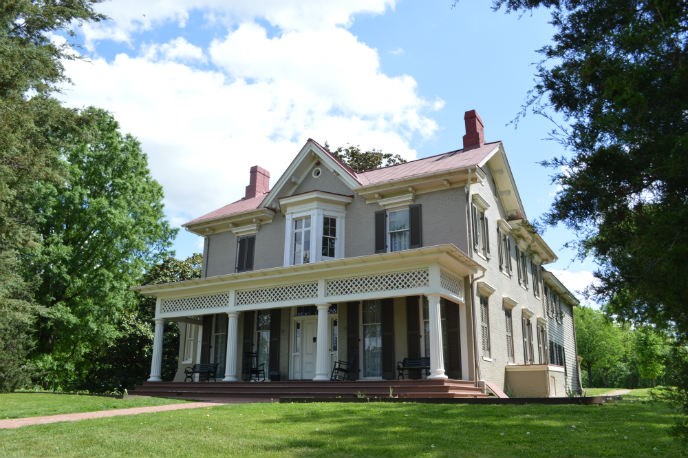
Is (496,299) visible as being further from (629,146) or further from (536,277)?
(629,146)

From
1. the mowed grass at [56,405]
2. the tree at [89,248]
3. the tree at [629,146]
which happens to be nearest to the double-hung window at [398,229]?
the mowed grass at [56,405]

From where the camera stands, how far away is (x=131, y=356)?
27953 millimetres

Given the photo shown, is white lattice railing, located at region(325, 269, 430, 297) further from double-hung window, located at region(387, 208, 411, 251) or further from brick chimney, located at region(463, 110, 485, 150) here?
brick chimney, located at region(463, 110, 485, 150)

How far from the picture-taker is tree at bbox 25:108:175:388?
23.7m

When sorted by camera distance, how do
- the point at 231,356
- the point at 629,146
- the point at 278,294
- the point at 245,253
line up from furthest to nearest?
the point at 245,253, the point at 231,356, the point at 278,294, the point at 629,146

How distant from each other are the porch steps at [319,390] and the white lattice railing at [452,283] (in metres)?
2.39

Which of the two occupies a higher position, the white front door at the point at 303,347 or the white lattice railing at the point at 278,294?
the white lattice railing at the point at 278,294

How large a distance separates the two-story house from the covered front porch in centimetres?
4

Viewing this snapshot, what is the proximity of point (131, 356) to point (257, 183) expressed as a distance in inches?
437

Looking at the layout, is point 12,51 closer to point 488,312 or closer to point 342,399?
point 342,399

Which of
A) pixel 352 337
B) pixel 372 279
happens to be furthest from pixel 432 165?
pixel 352 337

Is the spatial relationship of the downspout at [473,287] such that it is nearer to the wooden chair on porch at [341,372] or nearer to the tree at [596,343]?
the wooden chair on porch at [341,372]

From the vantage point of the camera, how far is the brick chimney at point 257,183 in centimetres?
2466

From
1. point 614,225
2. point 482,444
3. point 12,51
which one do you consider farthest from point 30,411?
point 614,225
